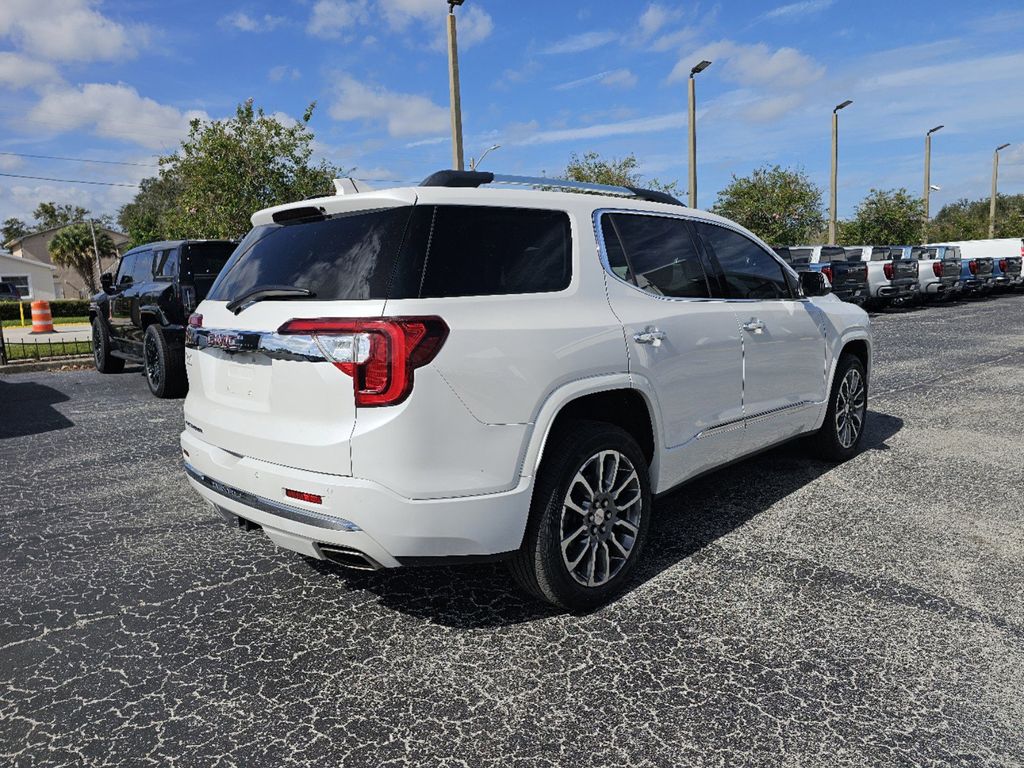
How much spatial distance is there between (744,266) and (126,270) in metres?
9.00

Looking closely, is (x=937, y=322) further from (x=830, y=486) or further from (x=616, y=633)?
(x=616, y=633)

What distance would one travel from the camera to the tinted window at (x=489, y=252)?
276cm

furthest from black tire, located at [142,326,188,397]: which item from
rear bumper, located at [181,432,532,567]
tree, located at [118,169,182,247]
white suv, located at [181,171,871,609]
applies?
tree, located at [118,169,182,247]

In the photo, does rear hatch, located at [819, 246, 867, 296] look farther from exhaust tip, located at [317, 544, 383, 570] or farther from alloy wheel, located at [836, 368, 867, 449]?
exhaust tip, located at [317, 544, 383, 570]

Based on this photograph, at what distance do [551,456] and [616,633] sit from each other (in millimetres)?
774

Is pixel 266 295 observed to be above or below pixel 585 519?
above

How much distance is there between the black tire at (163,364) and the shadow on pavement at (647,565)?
18.7 ft

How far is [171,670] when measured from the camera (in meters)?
2.84

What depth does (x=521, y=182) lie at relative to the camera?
11.1ft

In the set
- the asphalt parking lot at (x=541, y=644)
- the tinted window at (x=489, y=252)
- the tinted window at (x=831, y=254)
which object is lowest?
the asphalt parking lot at (x=541, y=644)

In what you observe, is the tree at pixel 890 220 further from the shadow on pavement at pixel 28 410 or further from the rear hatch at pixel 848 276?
the shadow on pavement at pixel 28 410

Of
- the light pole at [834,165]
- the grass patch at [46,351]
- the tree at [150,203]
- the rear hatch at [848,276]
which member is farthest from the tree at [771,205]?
the tree at [150,203]

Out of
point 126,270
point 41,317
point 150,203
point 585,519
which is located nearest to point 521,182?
point 585,519

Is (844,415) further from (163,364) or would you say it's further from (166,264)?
(166,264)
